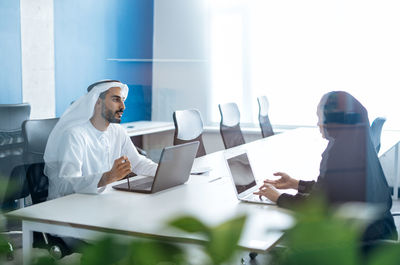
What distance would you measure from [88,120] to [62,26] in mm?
1376

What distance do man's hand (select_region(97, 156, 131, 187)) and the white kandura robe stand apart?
0.02 meters

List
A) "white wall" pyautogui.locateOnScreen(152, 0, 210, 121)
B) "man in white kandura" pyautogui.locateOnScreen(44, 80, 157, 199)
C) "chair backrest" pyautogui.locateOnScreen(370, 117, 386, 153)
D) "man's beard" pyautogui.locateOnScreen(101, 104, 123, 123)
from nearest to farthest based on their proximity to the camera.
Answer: "man in white kandura" pyautogui.locateOnScreen(44, 80, 157, 199) → "man's beard" pyautogui.locateOnScreen(101, 104, 123, 123) → "chair backrest" pyautogui.locateOnScreen(370, 117, 386, 153) → "white wall" pyautogui.locateOnScreen(152, 0, 210, 121)

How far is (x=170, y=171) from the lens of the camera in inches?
87.5

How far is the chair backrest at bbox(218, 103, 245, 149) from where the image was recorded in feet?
13.8

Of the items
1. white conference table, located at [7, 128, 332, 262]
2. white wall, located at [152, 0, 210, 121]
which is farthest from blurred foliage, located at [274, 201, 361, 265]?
white wall, located at [152, 0, 210, 121]

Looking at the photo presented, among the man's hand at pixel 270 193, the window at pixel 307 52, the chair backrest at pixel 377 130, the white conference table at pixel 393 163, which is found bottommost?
the white conference table at pixel 393 163

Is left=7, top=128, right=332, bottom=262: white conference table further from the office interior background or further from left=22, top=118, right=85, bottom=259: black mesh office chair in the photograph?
the office interior background

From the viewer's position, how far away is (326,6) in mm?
5023

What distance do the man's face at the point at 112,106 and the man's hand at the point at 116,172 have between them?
3.03 feet

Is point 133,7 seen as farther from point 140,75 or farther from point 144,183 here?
point 144,183

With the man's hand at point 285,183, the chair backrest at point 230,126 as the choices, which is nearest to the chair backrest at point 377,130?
the chair backrest at point 230,126

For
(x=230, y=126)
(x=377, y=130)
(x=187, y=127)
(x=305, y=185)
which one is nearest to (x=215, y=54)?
(x=230, y=126)

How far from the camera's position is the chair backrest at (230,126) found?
13.8 feet

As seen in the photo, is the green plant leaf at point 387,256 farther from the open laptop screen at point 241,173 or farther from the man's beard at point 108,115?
the man's beard at point 108,115
